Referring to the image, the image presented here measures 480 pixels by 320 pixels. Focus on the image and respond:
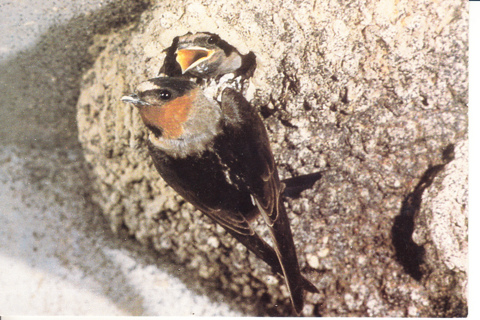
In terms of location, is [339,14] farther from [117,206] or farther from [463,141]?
[117,206]

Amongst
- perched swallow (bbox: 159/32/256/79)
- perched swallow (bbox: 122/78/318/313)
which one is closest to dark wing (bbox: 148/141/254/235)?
perched swallow (bbox: 122/78/318/313)

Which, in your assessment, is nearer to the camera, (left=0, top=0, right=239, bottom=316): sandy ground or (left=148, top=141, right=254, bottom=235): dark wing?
(left=148, top=141, right=254, bottom=235): dark wing

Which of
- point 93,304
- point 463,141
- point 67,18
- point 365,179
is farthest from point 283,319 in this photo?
point 67,18

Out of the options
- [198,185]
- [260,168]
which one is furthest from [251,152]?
[198,185]

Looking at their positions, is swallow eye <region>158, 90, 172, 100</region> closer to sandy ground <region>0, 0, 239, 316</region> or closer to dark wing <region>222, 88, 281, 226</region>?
dark wing <region>222, 88, 281, 226</region>

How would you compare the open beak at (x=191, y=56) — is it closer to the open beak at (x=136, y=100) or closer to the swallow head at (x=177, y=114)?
the swallow head at (x=177, y=114)

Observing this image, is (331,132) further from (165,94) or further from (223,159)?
(165,94)
